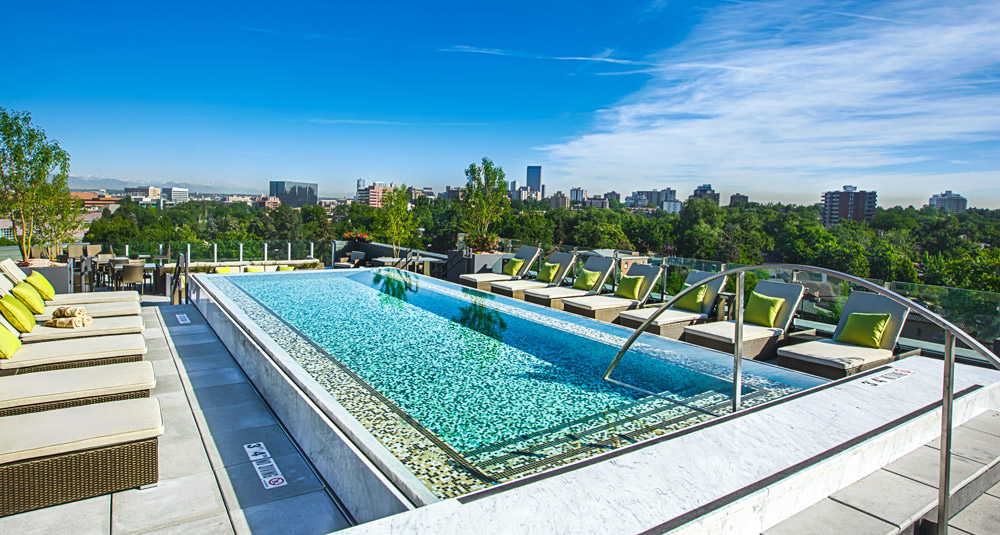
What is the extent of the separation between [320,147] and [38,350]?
1828 inches

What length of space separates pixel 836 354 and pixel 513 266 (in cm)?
655

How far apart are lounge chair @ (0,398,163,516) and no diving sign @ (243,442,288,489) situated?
0.53 m

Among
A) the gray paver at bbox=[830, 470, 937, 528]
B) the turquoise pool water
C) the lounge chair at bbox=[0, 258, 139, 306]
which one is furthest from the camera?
the lounge chair at bbox=[0, 258, 139, 306]

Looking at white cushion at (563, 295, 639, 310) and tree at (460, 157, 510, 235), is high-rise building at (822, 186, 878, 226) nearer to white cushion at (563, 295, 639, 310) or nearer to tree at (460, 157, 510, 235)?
tree at (460, 157, 510, 235)

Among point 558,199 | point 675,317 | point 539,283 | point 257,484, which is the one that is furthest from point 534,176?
point 257,484

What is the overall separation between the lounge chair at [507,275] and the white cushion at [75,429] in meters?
6.97

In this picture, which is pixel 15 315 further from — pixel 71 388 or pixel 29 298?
pixel 71 388

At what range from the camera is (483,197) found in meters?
14.7

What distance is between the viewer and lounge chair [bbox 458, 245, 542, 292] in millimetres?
10117

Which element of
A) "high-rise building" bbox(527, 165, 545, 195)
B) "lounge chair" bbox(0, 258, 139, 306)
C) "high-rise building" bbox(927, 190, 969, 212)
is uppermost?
"high-rise building" bbox(527, 165, 545, 195)

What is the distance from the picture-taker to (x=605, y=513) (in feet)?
6.86

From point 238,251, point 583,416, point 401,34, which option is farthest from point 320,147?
point 583,416

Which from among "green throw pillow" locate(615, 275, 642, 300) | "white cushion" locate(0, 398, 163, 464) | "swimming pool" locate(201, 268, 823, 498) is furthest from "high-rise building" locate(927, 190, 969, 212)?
"white cushion" locate(0, 398, 163, 464)

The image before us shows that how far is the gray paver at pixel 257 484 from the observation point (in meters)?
2.93
